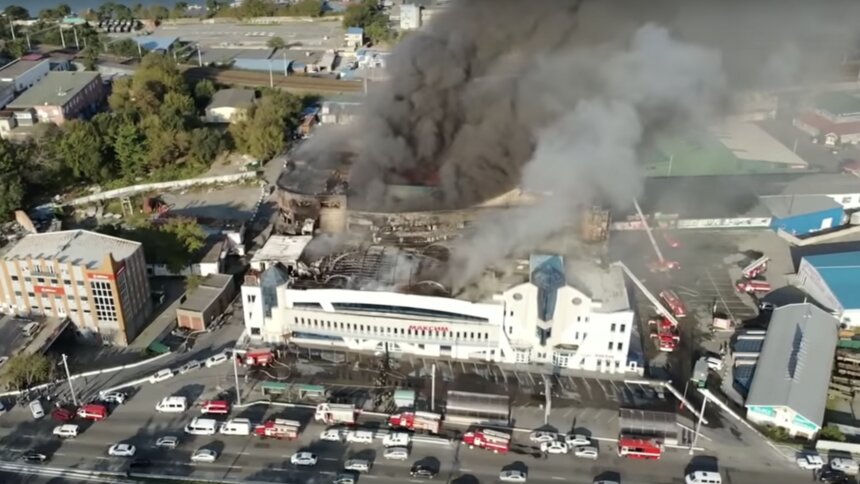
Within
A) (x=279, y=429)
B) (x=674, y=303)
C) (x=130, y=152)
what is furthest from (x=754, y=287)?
(x=130, y=152)

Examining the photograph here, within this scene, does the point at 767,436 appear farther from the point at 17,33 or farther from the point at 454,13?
the point at 17,33

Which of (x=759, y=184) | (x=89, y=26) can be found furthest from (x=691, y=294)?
(x=89, y=26)

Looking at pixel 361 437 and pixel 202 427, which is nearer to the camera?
pixel 361 437

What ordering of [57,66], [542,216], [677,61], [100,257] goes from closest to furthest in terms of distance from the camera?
[100,257], [542,216], [677,61], [57,66]

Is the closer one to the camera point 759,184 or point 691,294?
point 691,294

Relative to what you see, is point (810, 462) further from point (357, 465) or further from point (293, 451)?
point (293, 451)

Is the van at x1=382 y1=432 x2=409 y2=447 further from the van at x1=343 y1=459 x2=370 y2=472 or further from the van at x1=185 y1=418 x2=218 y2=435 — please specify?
the van at x1=185 y1=418 x2=218 y2=435

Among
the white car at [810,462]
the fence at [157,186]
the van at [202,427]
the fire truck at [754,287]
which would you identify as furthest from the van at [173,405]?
the fire truck at [754,287]
